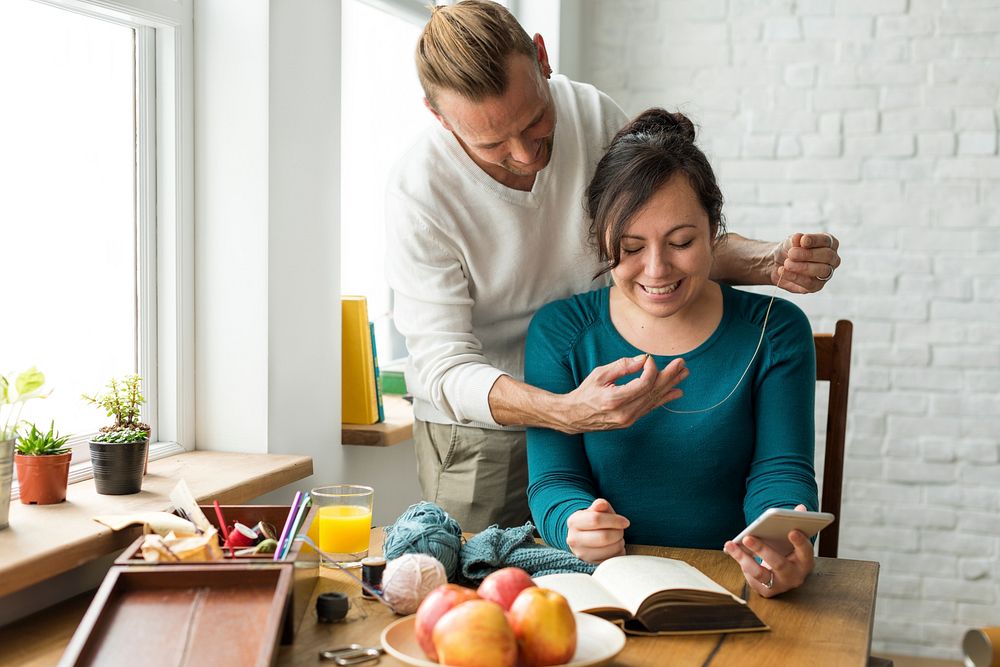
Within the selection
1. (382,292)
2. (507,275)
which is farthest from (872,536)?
(507,275)

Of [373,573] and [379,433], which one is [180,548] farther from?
[379,433]

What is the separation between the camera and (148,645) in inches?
40.0

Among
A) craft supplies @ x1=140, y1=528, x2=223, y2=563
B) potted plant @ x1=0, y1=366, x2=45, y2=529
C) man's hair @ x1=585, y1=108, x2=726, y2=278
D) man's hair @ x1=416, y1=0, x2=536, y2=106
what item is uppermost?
man's hair @ x1=416, y1=0, x2=536, y2=106

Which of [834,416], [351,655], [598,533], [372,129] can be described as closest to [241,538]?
[351,655]

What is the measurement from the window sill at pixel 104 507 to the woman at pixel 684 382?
0.46 metres

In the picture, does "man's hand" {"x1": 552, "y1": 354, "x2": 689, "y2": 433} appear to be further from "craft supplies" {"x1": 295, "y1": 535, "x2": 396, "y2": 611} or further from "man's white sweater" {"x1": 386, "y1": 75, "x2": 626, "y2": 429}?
"craft supplies" {"x1": 295, "y1": 535, "x2": 396, "y2": 611}

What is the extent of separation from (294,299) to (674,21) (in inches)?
74.2

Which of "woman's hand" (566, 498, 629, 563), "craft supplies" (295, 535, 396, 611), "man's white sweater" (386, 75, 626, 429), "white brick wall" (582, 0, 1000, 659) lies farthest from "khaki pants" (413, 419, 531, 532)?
"white brick wall" (582, 0, 1000, 659)

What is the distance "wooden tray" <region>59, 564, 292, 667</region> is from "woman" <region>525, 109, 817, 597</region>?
0.58 m

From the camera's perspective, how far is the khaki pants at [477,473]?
1949 mm

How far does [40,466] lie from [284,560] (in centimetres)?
52

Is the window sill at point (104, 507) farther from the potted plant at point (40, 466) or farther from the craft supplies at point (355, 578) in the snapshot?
the craft supplies at point (355, 578)

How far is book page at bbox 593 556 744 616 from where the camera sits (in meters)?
1.20

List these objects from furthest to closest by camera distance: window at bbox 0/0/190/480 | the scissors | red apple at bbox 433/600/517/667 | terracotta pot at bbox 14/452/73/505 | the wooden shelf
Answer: the wooden shelf
window at bbox 0/0/190/480
terracotta pot at bbox 14/452/73/505
the scissors
red apple at bbox 433/600/517/667
